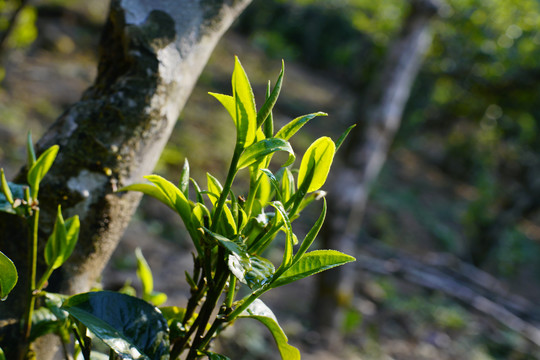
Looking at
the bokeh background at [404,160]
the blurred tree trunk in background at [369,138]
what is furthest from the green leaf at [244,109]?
the blurred tree trunk in background at [369,138]

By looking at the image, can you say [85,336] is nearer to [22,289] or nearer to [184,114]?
[22,289]

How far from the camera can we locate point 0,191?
27.8 inches

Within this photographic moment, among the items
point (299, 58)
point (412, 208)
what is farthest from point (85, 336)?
point (299, 58)

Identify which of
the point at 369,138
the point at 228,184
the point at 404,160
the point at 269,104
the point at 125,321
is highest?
the point at 404,160

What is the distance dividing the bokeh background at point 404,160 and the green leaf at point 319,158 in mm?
2729

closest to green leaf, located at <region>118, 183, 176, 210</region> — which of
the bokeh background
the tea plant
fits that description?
the tea plant

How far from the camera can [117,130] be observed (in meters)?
0.82

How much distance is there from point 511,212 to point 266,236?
7.89 meters

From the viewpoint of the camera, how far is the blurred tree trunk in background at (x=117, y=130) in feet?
2.64

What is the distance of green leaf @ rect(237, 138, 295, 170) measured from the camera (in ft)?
1.76

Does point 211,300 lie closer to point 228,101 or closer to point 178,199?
point 178,199

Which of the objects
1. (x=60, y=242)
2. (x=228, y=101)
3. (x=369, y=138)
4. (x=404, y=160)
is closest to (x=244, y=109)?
(x=228, y=101)

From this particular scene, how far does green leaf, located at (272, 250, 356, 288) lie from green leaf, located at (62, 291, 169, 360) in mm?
190

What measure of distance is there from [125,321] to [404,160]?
12.4m
